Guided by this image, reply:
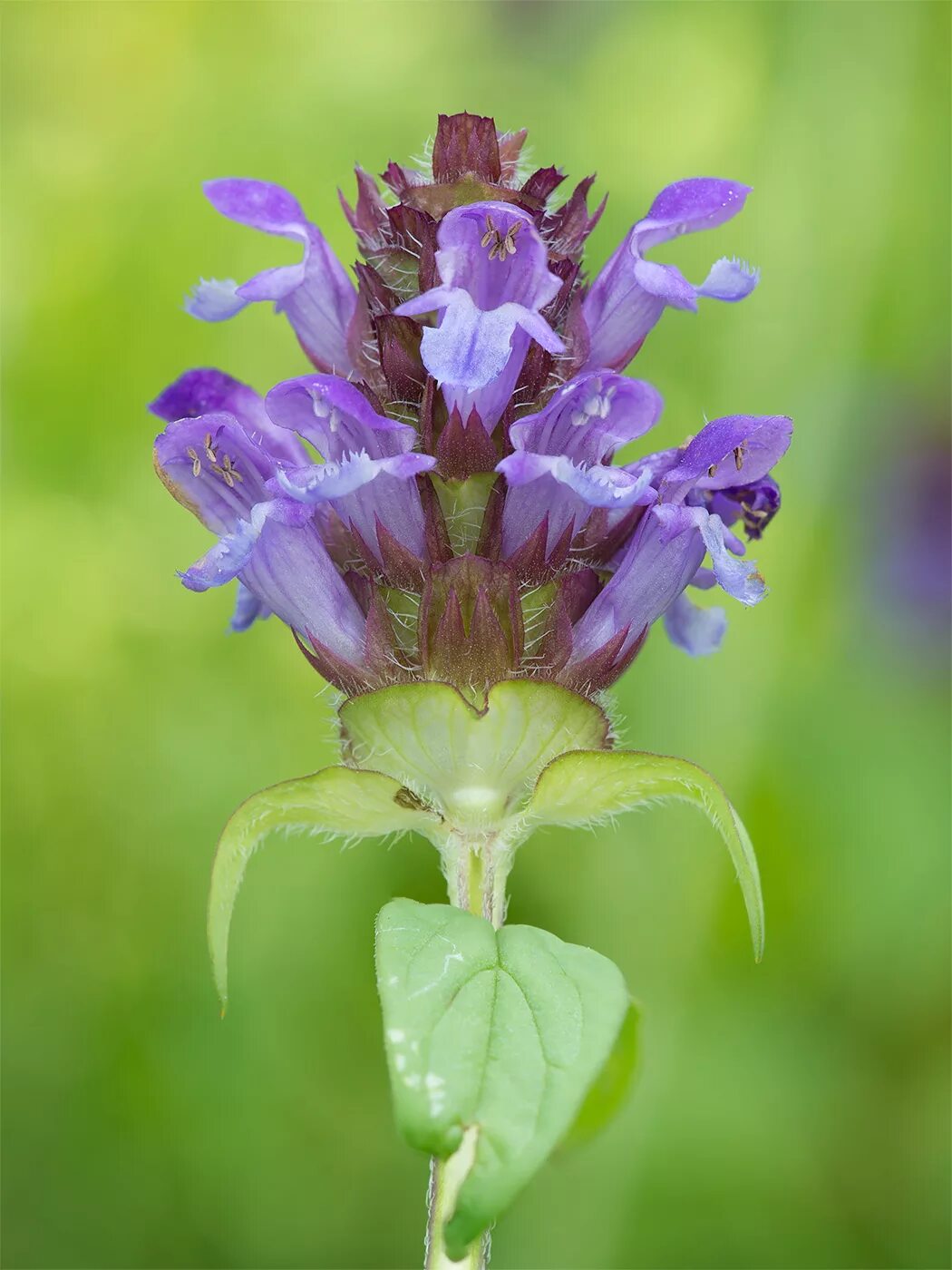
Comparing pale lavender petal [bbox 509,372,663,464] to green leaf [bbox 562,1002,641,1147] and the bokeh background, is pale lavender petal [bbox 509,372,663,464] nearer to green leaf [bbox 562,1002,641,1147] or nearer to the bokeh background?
green leaf [bbox 562,1002,641,1147]

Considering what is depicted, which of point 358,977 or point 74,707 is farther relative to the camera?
point 74,707

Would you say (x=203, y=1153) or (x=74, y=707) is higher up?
(x=74, y=707)

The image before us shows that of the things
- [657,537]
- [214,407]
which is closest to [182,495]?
[214,407]

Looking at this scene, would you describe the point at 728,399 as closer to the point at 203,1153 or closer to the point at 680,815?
the point at 680,815

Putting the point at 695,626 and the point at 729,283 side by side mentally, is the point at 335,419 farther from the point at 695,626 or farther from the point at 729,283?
the point at 695,626

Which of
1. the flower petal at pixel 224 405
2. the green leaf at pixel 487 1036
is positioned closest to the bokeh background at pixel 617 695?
the flower petal at pixel 224 405

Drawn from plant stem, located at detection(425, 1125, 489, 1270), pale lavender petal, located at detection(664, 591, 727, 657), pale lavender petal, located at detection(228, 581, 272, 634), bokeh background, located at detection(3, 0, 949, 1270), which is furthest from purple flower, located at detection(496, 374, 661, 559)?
bokeh background, located at detection(3, 0, 949, 1270)

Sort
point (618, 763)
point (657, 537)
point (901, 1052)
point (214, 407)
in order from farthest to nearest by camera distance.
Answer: point (901, 1052)
point (214, 407)
point (657, 537)
point (618, 763)
